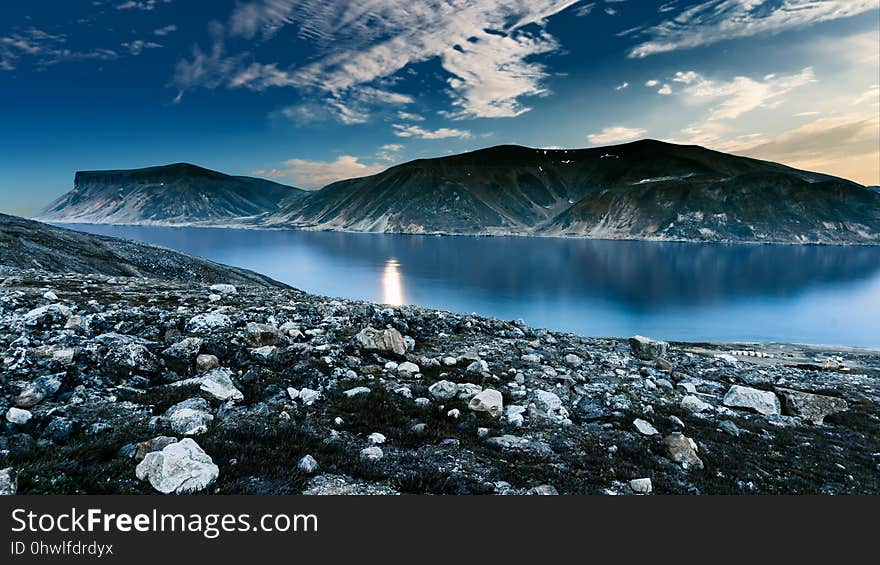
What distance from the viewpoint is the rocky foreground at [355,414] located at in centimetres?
558

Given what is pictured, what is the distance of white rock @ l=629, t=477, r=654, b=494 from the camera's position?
20.0ft

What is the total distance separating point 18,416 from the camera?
5.95m

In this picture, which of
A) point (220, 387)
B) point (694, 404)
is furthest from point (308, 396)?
point (694, 404)

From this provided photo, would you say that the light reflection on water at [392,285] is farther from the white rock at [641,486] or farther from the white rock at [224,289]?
the white rock at [641,486]

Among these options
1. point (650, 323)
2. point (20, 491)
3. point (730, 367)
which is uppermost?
point (20, 491)

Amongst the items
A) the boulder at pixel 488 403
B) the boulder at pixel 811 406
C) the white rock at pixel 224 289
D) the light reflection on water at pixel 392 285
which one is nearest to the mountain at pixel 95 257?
the white rock at pixel 224 289

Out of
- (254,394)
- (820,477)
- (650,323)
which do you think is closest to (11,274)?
(254,394)

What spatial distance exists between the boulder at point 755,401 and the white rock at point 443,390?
25.7 feet

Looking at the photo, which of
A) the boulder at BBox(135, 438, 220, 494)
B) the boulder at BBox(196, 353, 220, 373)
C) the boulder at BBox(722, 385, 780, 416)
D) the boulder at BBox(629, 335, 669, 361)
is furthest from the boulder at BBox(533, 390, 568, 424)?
the boulder at BBox(629, 335, 669, 361)

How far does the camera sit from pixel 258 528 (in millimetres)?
4734

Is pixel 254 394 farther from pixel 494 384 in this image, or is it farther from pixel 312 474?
pixel 494 384

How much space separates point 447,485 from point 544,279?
87.6 m

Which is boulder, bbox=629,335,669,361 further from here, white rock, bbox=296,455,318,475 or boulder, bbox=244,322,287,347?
white rock, bbox=296,455,318,475

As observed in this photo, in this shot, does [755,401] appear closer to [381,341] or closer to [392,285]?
[381,341]
